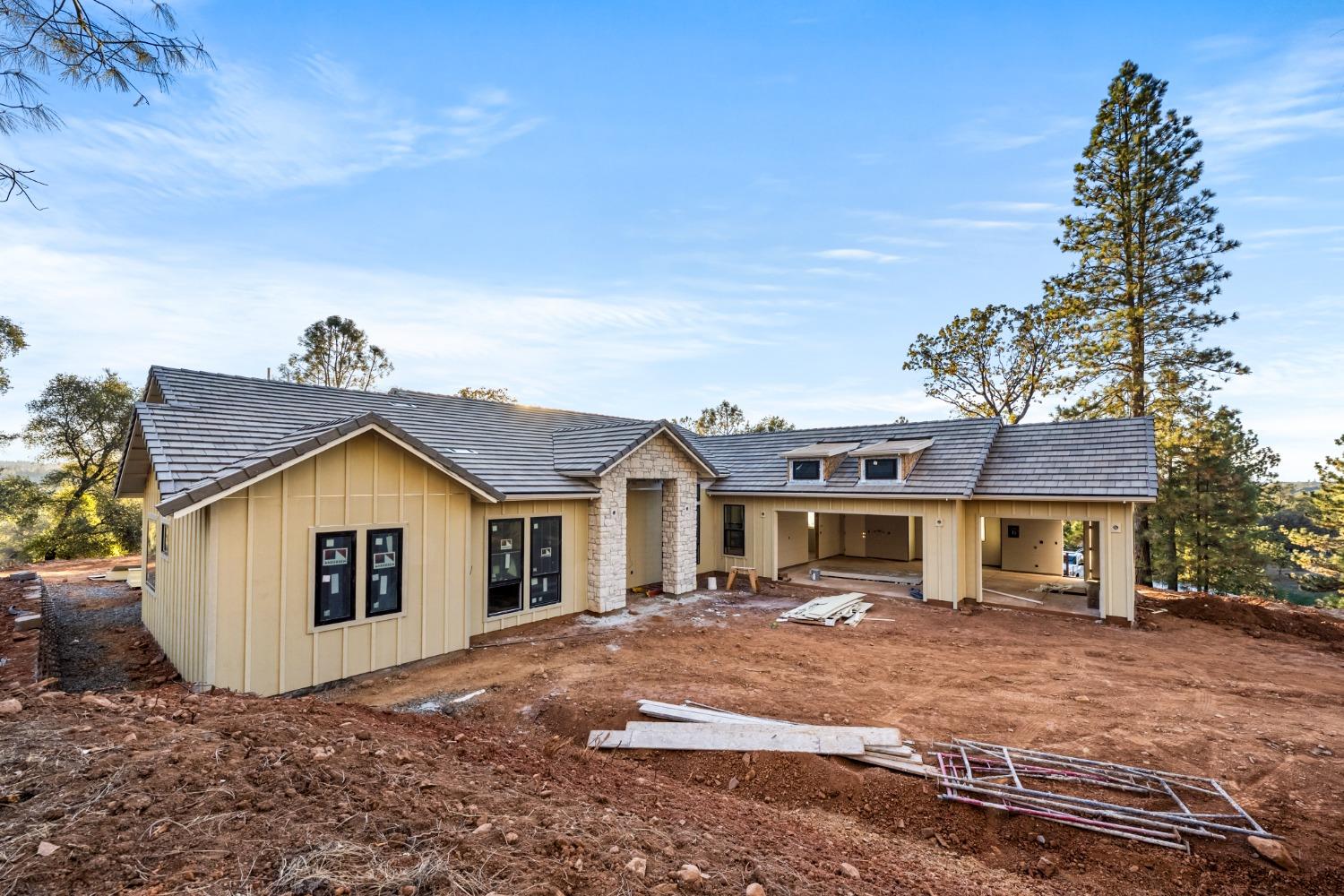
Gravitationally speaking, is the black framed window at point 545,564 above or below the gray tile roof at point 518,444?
below

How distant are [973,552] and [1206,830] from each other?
1007 centimetres

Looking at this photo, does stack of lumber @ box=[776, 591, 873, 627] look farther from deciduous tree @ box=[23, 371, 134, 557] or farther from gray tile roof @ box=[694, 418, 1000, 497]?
deciduous tree @ box=[23, 371, 134, 557]

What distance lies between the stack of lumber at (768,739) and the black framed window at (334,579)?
160 inches

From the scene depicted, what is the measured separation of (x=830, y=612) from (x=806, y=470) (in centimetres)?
486

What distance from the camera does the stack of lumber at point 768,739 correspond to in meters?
5.29

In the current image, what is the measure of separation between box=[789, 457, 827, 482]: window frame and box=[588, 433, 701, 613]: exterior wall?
3.06 meters

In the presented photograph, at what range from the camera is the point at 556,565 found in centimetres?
1112

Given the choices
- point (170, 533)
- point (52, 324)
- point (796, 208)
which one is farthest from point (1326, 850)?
point (52, 324)

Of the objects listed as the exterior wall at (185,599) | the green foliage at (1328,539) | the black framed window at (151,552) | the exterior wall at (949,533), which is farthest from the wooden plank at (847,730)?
the green foliage at (1328,539)

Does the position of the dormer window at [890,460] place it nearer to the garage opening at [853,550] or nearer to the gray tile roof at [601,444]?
the garage opening at [853,550]

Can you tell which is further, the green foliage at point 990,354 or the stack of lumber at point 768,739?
the green foliage at point 990,354

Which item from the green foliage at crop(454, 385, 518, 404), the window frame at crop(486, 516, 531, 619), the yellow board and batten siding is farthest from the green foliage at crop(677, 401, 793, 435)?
the yellow board and batten siding

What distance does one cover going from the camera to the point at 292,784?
11.0 ft

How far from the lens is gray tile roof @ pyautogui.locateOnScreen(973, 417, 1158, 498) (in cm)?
1184
